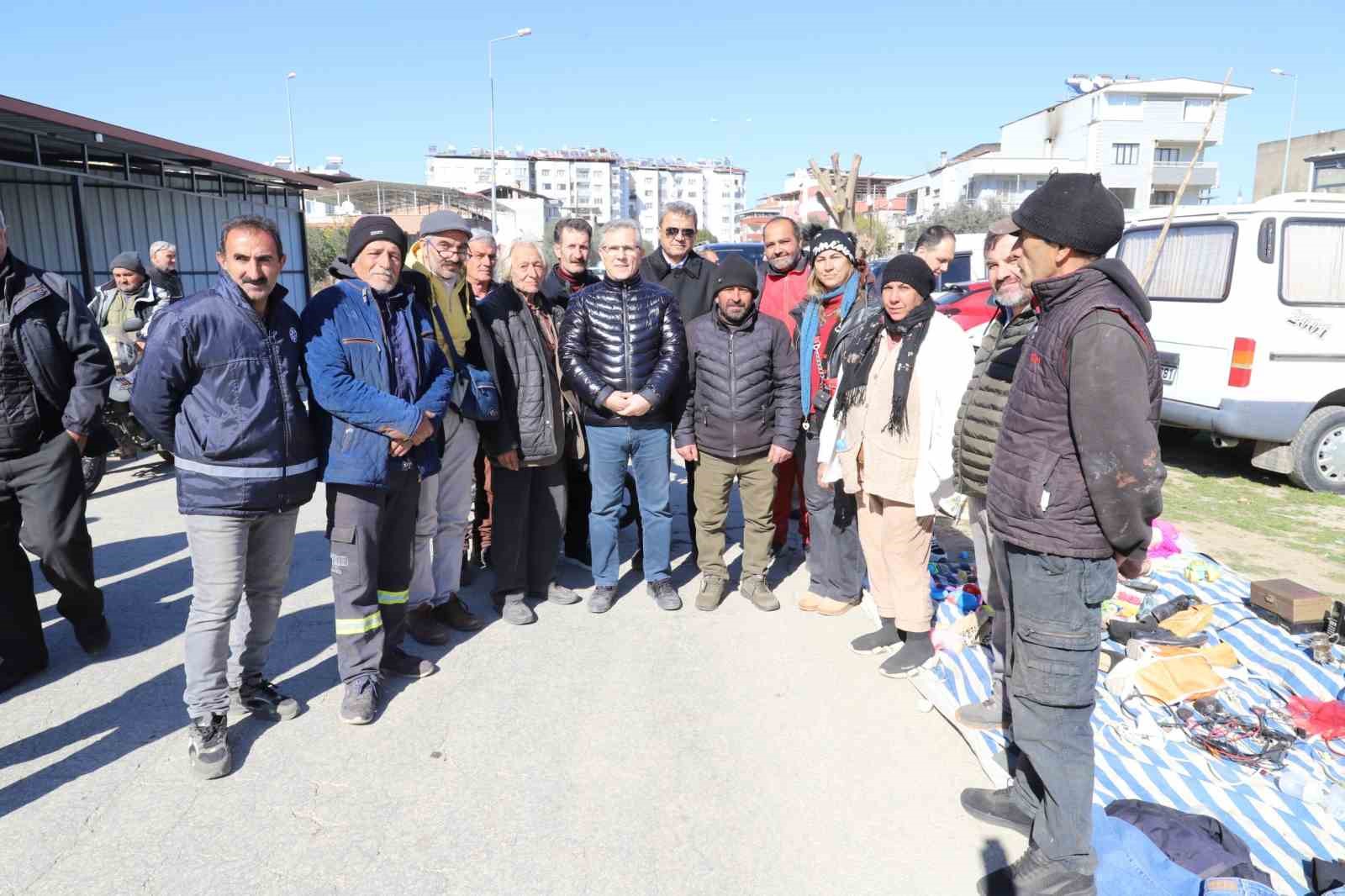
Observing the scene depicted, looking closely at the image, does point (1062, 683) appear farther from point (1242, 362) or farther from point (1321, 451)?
point (1321, 451)

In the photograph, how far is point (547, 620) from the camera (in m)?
4.65

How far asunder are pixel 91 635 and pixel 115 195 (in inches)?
402

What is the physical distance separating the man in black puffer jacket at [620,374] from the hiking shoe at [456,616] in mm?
670

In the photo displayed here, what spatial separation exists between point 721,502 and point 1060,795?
2.65m

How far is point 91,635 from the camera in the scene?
4.07m

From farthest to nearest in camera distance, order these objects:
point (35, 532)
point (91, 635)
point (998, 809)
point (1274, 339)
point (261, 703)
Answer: point (1274, 339), point (91, 635), point (35, 532), point (261, 703), point (998, 809)

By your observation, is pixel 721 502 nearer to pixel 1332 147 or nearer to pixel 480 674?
pixel 480 674

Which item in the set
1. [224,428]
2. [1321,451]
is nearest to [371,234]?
[224,428]

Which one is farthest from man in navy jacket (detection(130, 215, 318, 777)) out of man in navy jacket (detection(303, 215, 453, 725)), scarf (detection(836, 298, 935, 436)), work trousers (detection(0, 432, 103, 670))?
scarf (detection(836, 298, 935, 436))

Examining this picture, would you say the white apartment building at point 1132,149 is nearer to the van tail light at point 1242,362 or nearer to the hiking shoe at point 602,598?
the van tail light at point 1242,362

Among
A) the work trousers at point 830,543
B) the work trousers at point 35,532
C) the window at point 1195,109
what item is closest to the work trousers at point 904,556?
the work trousers at point 830,543

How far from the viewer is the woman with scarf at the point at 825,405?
4.59m

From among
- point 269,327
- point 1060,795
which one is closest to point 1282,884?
point 1060,795

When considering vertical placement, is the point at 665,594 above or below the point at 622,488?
below
